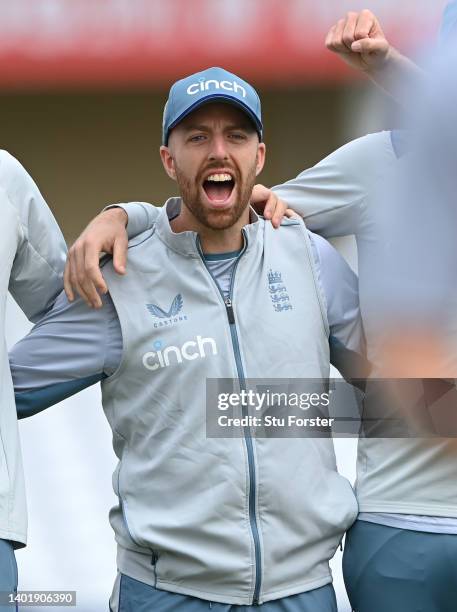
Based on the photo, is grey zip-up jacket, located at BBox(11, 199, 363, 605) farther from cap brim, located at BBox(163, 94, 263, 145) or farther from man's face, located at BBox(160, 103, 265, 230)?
cap brim, located at BBox(163, 94, 263, 145)

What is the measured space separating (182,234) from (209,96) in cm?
27

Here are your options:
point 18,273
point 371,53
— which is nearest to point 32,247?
point 18,273

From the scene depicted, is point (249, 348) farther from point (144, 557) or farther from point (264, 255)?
point (144, 557)

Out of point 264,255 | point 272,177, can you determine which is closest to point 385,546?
point 264,255

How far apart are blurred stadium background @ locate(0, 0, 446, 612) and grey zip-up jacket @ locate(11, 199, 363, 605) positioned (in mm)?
2823

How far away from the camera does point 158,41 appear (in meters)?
5.42

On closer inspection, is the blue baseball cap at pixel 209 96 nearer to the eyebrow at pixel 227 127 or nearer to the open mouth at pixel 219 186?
the eyebrow at pixel 227 127

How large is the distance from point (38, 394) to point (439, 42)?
1.03m

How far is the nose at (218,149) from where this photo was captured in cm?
215

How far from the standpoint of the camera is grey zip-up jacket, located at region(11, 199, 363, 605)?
2.07 metres

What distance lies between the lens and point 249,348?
2141 mm

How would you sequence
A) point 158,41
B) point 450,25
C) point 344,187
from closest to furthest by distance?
point 450,25
point 344,187
point 158,41

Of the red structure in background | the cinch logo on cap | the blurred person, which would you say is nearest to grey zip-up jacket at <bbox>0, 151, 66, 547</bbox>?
the cinch logo on cap

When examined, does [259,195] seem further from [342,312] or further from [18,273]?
[18,273]
